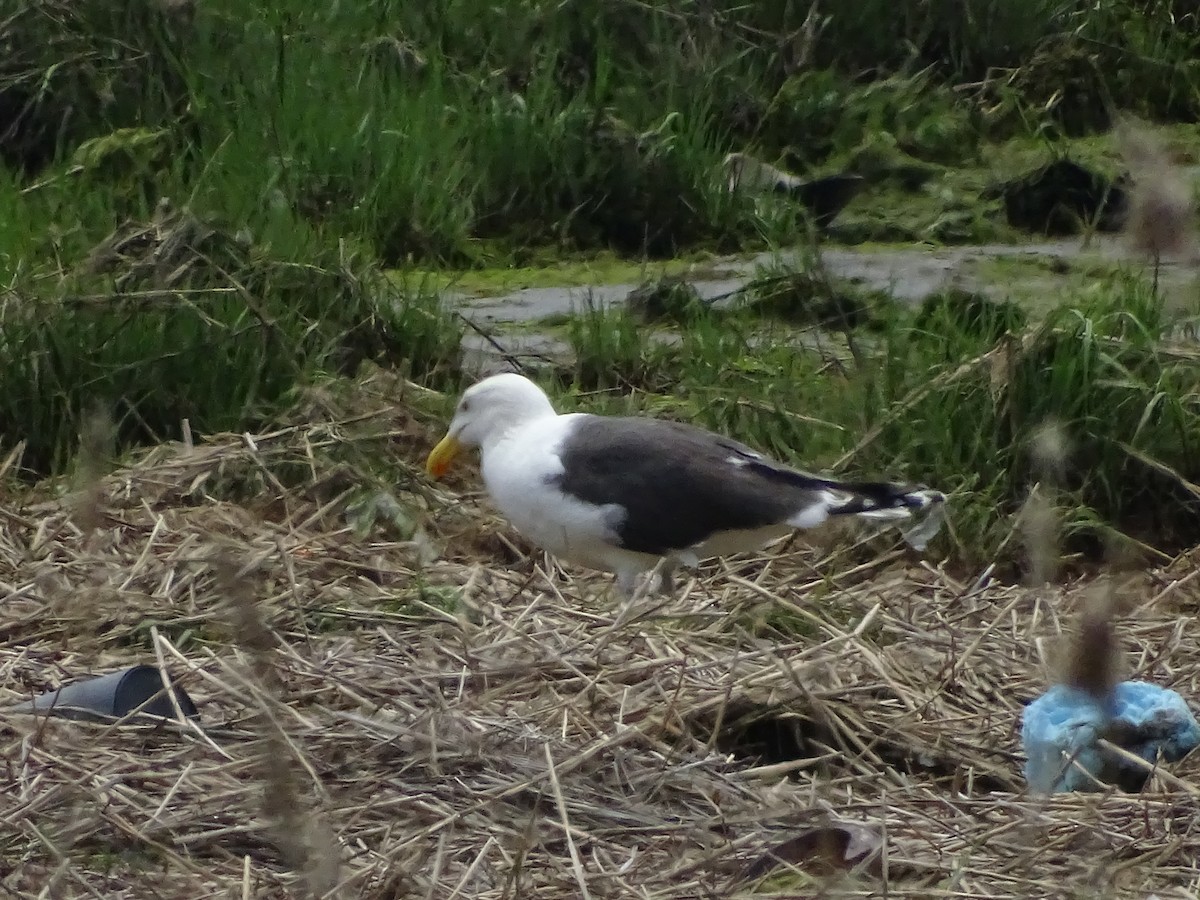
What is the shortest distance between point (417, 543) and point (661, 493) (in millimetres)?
610

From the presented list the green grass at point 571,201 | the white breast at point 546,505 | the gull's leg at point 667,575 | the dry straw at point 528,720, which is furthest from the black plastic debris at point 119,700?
the green grass at point 571,201

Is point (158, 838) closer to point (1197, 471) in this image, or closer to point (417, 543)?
point (417, 543)

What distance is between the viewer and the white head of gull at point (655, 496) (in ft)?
11.7

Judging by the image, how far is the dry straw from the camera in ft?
7.52

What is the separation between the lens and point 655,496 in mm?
3582

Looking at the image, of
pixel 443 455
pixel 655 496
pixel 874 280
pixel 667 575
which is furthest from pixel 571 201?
pixel 655 496

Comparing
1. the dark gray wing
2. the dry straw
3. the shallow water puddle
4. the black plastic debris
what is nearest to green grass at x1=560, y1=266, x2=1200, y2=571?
the dry straw

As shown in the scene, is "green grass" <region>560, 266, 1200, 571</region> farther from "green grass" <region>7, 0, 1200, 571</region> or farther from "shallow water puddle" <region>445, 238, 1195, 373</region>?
"shallow water puddle" <region>445, 238, 1195, 373</region>

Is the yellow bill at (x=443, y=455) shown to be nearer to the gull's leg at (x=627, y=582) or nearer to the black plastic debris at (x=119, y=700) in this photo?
the gull's leg at (x=627, y=582)

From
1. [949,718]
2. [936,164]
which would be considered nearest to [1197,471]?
[949,718]

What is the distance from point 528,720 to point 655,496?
839 millimetres

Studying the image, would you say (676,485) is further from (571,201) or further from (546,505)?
(571,201)

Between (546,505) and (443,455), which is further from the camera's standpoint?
(443,455)

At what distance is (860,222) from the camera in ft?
21.8
